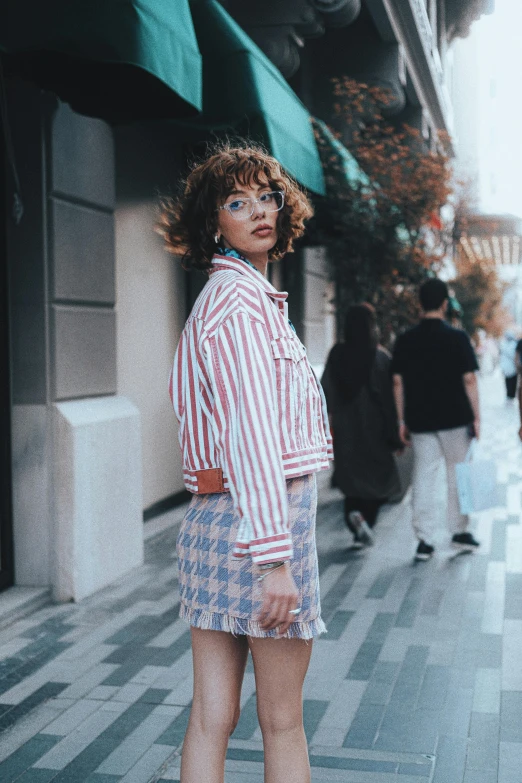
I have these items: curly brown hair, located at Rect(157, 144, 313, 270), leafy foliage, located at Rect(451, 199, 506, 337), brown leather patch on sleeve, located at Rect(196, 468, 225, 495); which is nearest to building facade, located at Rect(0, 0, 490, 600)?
curly brown hair, located at Rect(157, 144, 313, 270)

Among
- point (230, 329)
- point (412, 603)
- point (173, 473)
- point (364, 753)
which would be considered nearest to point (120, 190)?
point (173, 473)

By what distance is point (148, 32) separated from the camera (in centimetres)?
420

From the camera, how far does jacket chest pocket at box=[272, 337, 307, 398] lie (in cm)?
210

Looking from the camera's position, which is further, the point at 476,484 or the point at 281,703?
the point at 476,484

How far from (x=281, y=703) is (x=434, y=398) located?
14.4 ft

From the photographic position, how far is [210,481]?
7.06ft

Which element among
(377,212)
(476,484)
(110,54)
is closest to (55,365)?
(110,54)

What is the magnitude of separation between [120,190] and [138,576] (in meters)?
3.05

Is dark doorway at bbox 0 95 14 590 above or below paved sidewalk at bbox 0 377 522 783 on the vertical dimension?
above

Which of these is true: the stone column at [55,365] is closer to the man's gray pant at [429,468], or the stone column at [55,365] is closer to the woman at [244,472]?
the man's gray pant at [429,468]

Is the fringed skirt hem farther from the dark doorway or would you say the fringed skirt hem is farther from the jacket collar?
the dark doorway

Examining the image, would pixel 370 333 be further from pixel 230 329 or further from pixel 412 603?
pixel 230 329

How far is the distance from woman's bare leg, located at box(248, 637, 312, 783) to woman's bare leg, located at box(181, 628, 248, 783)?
0.08m

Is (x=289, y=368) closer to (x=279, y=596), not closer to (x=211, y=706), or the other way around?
(x=279, y=596)
